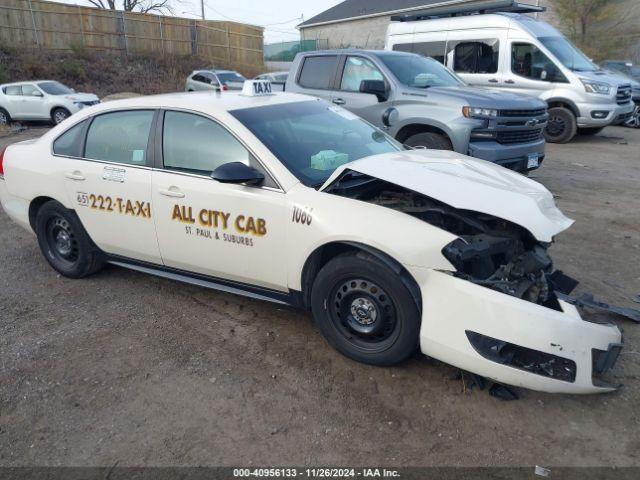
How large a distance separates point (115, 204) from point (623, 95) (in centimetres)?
1200

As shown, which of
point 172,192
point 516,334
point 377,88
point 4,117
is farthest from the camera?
point 4,117

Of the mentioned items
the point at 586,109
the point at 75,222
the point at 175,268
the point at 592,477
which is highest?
the point at 586,109

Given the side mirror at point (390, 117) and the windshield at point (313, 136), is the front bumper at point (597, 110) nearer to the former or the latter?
the side mirror at point (390, 117)

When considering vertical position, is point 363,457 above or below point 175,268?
below

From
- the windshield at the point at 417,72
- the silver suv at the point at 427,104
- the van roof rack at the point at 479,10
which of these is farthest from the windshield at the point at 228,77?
the windshield at the point at 417,72

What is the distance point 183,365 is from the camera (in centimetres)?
334

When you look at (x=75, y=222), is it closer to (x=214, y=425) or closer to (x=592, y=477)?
(x=214, y=425)

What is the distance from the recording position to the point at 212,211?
3.55 meters

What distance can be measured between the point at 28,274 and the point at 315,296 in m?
3.14

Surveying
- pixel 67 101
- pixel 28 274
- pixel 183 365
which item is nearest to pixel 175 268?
pixel 183 365

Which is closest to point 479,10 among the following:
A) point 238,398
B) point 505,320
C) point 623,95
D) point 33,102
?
point 623,95

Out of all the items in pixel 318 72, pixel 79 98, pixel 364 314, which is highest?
pixel 318 72

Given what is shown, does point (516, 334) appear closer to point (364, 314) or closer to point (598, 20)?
point (364, 314)

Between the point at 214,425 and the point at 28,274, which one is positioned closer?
the point at 214,425
